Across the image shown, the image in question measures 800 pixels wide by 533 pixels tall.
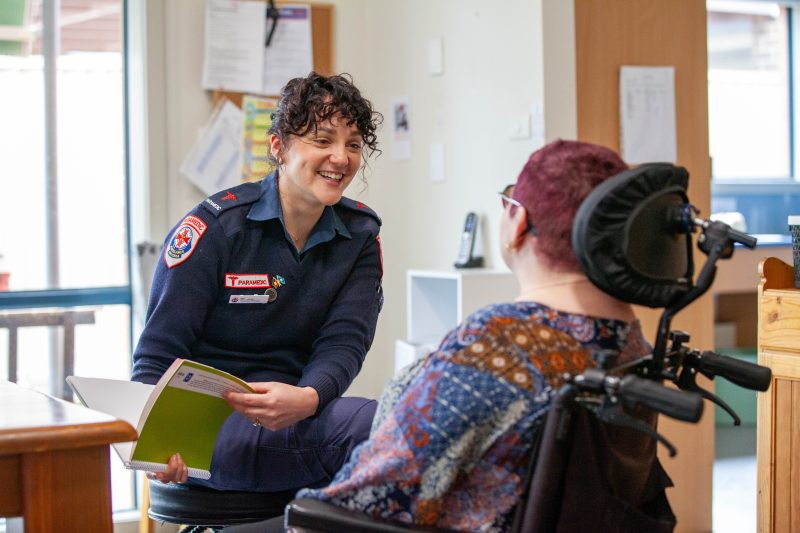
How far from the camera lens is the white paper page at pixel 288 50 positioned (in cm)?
340

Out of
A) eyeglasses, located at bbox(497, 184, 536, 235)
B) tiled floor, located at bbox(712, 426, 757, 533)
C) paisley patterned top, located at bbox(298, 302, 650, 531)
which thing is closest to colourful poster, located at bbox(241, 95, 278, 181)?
tiled floor, located at bbox(712, 426, 757, 533)

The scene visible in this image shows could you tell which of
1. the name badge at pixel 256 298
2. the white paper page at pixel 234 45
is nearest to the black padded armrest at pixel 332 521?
the name badge at pixel 256 298

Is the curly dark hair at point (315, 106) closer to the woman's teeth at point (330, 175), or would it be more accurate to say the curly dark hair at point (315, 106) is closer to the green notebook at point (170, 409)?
the woman's teeth at point (330, 175)

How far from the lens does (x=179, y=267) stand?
5.79 ft

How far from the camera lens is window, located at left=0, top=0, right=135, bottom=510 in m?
3.19

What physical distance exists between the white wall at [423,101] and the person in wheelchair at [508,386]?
5.46ft

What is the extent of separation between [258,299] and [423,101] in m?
1.74

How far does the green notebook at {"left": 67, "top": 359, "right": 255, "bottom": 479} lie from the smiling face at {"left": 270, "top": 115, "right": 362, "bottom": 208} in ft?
1.45

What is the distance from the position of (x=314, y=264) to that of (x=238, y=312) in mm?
184

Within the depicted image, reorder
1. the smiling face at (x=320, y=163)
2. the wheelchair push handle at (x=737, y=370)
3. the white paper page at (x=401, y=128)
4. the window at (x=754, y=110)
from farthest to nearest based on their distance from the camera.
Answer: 1. the window at (x=754, y=110)
2. the white paper page at (x=401, y=128)
3. the smiling face at (x=320, y=163)
4. the wheelchair push handle at (x=737, y=370)

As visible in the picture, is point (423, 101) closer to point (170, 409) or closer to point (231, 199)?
point (231, 199)

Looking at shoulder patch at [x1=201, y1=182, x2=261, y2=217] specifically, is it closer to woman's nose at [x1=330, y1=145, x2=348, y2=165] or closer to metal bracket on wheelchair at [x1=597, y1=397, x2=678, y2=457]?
woman's nose at [x1=330, y1=145, x2=348, y2=165]

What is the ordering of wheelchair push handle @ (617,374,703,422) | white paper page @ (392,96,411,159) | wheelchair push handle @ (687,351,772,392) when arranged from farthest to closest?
1. white paper page @ (392,96,411,159)
2. wheelchair push handle @ (687,351,772,392)
3. wheelchair push handle @ (617,374,703,422)

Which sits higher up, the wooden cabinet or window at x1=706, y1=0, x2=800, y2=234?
window at x1=706, y1=0, x2=800, y2=234
